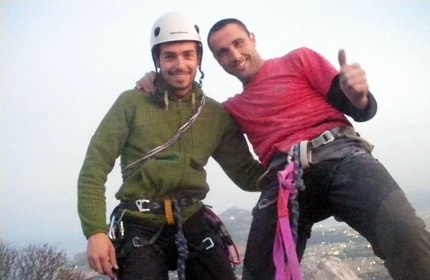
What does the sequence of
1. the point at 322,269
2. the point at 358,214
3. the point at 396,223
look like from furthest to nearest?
1. the point at 322,269
2. the point at 358,214
3. the point at 396,223

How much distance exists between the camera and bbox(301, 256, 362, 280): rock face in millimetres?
4945

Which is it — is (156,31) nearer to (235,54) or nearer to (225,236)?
(235,54)

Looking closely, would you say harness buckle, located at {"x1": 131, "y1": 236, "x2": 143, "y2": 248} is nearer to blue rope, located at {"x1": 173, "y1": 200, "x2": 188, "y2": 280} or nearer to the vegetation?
blue rope, located at {"x1": 173, "y1": 200, "x2": 188, "y2": 280}

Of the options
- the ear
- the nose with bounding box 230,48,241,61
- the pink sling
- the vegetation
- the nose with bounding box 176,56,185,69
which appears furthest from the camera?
the vegetation

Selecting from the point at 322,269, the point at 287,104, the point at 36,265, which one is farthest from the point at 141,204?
the point at 36,265

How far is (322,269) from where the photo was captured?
198 inches

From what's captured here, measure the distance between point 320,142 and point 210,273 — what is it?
963 mm

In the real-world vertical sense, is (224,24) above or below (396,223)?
above

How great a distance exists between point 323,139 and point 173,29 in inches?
43.7

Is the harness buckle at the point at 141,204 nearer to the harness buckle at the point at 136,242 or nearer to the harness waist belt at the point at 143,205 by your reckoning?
the harness waist belt at the point at 143,205

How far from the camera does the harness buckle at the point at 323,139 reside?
2.50m

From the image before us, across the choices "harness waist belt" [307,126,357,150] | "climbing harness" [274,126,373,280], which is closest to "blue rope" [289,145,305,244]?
"climbing harness" [274,126,373,280]

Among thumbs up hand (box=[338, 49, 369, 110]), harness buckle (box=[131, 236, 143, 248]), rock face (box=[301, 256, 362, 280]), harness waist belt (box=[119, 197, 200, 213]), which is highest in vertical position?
thumbs up hand (box=[338, 49, 369, 110])

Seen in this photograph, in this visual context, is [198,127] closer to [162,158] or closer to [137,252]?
[162,158]
